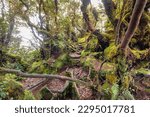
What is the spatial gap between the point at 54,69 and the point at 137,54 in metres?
6.05

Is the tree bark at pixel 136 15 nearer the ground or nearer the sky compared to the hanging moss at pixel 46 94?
nearer the sky

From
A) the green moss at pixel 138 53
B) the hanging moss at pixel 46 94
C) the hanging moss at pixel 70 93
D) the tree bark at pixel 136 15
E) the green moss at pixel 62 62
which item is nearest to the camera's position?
the tree bark at pixel 136 15

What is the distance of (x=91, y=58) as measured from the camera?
1053 cm

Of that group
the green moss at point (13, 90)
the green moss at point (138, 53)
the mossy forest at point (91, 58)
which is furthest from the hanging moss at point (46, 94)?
the green moss at point (138, 53)

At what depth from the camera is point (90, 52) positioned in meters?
10.8

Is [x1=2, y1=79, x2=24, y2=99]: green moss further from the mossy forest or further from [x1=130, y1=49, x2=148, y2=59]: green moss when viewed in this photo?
[x1=130, y1=49, x2=148, y2=59]: green moss

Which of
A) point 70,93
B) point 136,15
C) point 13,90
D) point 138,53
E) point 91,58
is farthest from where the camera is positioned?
point 91,58

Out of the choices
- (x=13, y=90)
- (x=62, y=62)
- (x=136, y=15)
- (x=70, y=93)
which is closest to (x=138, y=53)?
(x=70, y=93)

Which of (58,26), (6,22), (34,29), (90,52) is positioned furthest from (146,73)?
(6,22)

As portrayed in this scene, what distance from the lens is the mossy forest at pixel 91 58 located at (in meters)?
6.54

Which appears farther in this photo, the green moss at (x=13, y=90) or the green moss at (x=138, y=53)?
the green moss at (x=138, y=53)

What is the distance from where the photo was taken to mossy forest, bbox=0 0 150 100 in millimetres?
6545

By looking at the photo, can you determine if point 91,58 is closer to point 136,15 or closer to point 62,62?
point 62,62

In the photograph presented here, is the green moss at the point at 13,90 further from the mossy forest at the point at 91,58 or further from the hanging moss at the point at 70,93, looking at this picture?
the hanging moss at the point at 70,93
